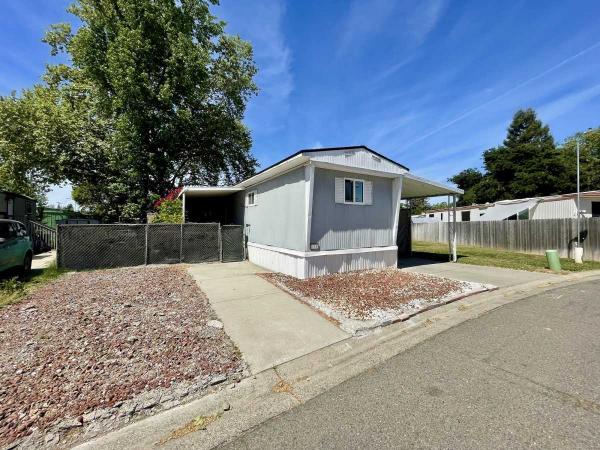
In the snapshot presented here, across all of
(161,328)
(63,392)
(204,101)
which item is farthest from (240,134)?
(63,392)

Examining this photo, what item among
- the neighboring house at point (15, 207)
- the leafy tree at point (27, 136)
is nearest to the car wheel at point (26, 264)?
the neighboring house at point (15, 207)

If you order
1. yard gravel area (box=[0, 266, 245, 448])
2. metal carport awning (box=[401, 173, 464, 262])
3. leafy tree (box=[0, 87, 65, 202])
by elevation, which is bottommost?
yard gravel area (box=[0, 266, 245, 448])

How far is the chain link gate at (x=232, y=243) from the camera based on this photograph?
1118 cm

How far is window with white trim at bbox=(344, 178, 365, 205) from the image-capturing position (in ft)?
27.7

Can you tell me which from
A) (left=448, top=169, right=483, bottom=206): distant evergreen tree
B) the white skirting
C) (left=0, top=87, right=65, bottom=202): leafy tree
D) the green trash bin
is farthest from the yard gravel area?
(left=448, top=169, right=483, bottom=206): distant evergreen tree

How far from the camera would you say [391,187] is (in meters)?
9.66

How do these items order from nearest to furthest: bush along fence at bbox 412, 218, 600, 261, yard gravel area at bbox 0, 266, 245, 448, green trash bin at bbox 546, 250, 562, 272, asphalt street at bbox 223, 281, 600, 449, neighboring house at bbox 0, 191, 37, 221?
asphalt street at bbox 223, 281, 600, 449 → yard gravel area at bbox 0, 266, 245, 448 → green trash bin at bbox 546, 250, 562, 272 → bush along fence at bbox 412, 218, 600, 261 → neighboring house at bbox 0, 191, 37, 221

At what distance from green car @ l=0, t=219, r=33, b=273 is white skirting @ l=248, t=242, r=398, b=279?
670cm

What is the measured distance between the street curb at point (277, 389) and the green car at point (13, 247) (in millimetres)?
7374

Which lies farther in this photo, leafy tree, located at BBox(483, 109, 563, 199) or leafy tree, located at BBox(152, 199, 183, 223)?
leafy tree, located at BBox(483, 109, 563, 199)

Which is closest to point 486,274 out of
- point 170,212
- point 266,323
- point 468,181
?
point 266,323

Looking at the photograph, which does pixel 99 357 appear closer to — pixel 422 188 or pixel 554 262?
pixel 422 188

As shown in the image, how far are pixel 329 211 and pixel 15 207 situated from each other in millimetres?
16866

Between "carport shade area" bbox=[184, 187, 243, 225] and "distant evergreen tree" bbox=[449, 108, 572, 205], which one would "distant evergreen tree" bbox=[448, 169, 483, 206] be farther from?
"carport shade area" bbox=[184, 187, 243, 225]
